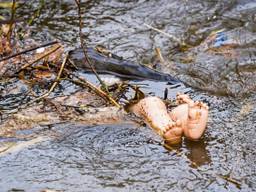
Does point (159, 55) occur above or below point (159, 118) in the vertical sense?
above

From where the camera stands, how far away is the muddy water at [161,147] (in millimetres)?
3109

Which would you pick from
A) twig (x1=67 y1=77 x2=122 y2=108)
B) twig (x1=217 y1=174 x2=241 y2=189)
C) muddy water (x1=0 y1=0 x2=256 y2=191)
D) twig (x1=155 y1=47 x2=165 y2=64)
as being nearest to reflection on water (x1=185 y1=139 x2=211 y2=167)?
muddy water (x1=0 y1=0 x2=256 y2=191)

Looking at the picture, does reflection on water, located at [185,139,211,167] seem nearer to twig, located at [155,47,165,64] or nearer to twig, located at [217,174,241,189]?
twig, located at [217,174,241,189]

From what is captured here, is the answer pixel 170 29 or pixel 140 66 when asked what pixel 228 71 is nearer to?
pixel 140 66

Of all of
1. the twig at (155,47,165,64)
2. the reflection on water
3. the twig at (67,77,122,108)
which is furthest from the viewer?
the twig at (155,47,165,64)

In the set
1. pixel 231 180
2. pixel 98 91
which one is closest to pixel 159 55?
pixel 98 91

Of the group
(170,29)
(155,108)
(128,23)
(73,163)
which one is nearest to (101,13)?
(128,23)

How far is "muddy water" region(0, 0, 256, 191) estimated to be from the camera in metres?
3.11

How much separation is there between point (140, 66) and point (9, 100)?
948mm

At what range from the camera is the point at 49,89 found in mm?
4094

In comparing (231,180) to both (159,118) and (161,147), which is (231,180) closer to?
(161,147)

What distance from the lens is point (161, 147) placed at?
3.40m

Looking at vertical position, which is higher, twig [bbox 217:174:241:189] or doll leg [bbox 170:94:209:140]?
doll leg [bbox 170:94:209:140]

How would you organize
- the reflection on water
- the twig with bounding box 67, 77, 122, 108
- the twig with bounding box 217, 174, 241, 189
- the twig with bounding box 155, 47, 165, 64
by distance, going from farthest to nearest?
the twig with bounding box 155, 47, 165, 64
the twig with bounding box 67, 77, 122, 108
the reflection on water
the twig with bounding box 217, 174, 241, 189
